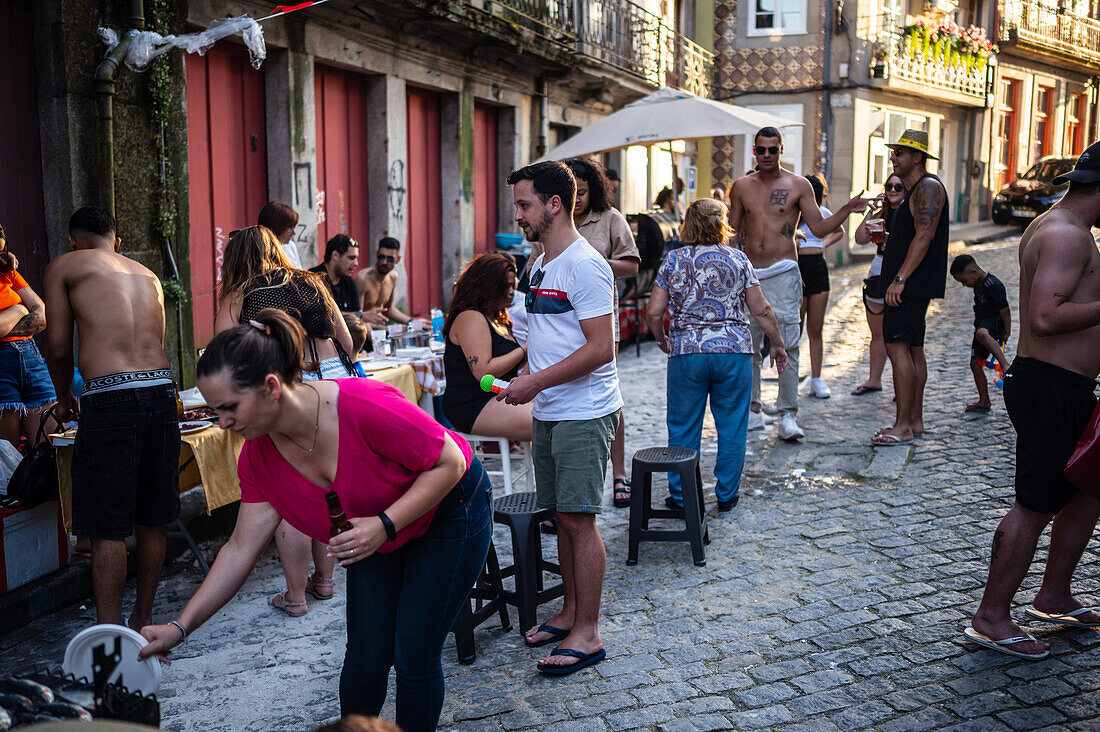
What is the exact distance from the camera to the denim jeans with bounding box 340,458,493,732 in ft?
9.61

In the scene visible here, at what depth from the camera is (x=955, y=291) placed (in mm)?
15609

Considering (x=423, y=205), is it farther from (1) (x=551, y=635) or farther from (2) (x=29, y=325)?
(1) (x=551, y=635)

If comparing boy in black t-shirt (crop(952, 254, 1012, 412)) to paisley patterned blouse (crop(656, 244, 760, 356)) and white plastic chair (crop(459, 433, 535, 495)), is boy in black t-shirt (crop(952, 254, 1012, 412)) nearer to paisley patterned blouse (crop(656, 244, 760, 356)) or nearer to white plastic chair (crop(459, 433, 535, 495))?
paisley patterned blouse (crop(656, 244, 760, 356))

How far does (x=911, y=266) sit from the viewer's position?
6.99 meters

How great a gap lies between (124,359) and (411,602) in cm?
220

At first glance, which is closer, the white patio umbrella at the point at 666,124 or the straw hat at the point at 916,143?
the straw hat at the point at 916,143

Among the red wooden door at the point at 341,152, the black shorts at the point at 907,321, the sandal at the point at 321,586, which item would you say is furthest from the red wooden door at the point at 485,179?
the sandal at the point at 321,586

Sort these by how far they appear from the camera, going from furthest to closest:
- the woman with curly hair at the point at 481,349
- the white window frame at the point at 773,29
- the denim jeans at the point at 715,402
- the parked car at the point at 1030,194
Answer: the parked car at the point at 1030,194 → the white window frame at the point at 773,29 → the denim jeans at the point at 715,402 → the woman with curly hair at the point at 481,349

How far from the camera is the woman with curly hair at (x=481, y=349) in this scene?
538 centimetres

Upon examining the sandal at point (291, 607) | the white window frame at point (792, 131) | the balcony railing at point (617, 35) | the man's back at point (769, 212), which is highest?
the balcony railing at point (617, 35)

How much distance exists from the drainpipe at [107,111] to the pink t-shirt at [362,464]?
495cm

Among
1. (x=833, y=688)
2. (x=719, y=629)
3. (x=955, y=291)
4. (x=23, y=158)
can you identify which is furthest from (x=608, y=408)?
(x=955, y=291)

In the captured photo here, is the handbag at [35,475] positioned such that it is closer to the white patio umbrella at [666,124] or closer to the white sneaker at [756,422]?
the white sneaker at [756,422]

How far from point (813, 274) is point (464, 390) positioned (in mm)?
4886
